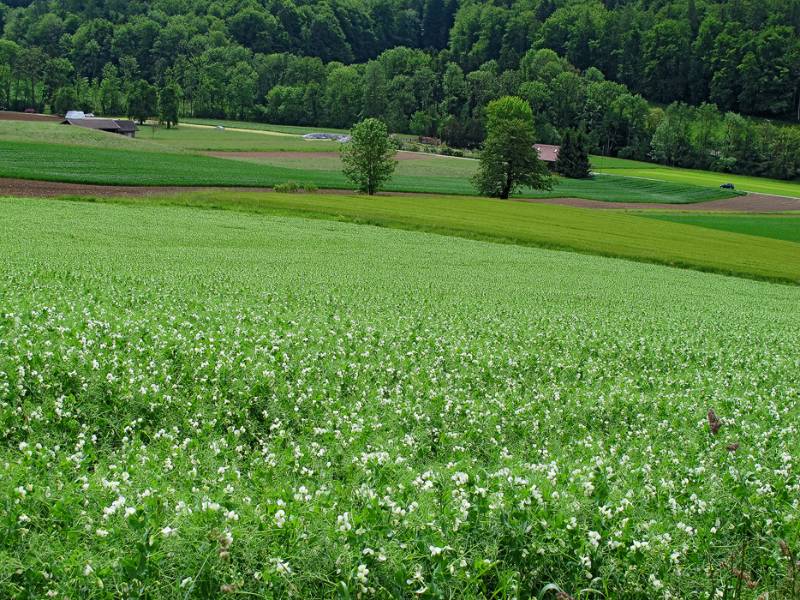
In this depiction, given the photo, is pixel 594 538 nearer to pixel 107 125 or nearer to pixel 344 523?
pixel 344 523

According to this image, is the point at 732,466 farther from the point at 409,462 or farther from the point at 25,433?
the point at 25,433

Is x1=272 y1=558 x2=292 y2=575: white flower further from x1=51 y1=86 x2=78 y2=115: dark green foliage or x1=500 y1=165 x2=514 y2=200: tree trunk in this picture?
x1=51 y1=86 x2=78 y2=115: dark green foliage

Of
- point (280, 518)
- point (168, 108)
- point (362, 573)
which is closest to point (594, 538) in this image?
point (362, 573)

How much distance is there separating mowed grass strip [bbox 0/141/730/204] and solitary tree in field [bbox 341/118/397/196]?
22.4 ft

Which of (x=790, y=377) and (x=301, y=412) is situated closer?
(x=301, y=412)

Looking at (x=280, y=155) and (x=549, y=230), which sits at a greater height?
(x=280, y=155)

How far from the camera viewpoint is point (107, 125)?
147125 millimetres

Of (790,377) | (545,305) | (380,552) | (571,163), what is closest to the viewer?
(380,552)

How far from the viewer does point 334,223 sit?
53.6 meters

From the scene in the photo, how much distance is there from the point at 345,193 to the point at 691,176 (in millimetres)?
101380

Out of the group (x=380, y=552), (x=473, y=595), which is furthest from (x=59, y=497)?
(x=473, y=595)

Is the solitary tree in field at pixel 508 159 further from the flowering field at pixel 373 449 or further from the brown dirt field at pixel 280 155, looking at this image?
the flowering field at pixel 373 449

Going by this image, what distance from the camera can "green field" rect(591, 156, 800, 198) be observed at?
5856 inches

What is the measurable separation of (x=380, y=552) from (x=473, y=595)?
2.50 ft
